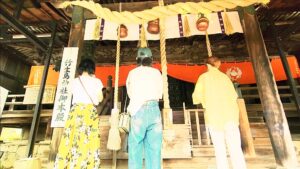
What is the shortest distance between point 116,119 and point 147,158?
118 cm

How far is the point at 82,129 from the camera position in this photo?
331 cm

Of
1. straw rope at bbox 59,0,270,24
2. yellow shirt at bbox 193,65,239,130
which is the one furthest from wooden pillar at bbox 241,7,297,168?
yellow shirt at bbox 193,65,239,130

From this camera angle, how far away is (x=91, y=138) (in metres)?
3.35

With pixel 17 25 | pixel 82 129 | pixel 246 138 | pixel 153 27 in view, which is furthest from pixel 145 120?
pixel 17 25

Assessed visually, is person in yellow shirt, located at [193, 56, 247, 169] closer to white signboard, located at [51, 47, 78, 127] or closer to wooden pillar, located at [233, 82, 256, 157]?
wooden pillar, located at [233, 82, 256, 157]

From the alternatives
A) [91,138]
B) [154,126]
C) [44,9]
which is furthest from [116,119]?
[44,9]

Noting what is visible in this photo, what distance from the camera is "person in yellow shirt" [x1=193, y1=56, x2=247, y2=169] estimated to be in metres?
3.27

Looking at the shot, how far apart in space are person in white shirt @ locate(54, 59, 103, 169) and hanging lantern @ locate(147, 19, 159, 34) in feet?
8.81

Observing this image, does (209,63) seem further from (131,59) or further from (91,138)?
(131,59)

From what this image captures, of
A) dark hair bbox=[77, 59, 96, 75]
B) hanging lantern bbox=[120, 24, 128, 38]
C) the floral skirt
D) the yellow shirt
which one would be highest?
hanging lantern bbox=[120, 24, 128, 38]

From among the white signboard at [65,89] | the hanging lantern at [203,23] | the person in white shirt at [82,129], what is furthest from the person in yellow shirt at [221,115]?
the white signboard at [65,89]

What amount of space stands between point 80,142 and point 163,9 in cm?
318

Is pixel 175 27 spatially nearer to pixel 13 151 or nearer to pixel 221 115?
pixel 221 115

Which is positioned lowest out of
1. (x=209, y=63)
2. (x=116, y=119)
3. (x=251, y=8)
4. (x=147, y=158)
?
(x=147, y=158)
